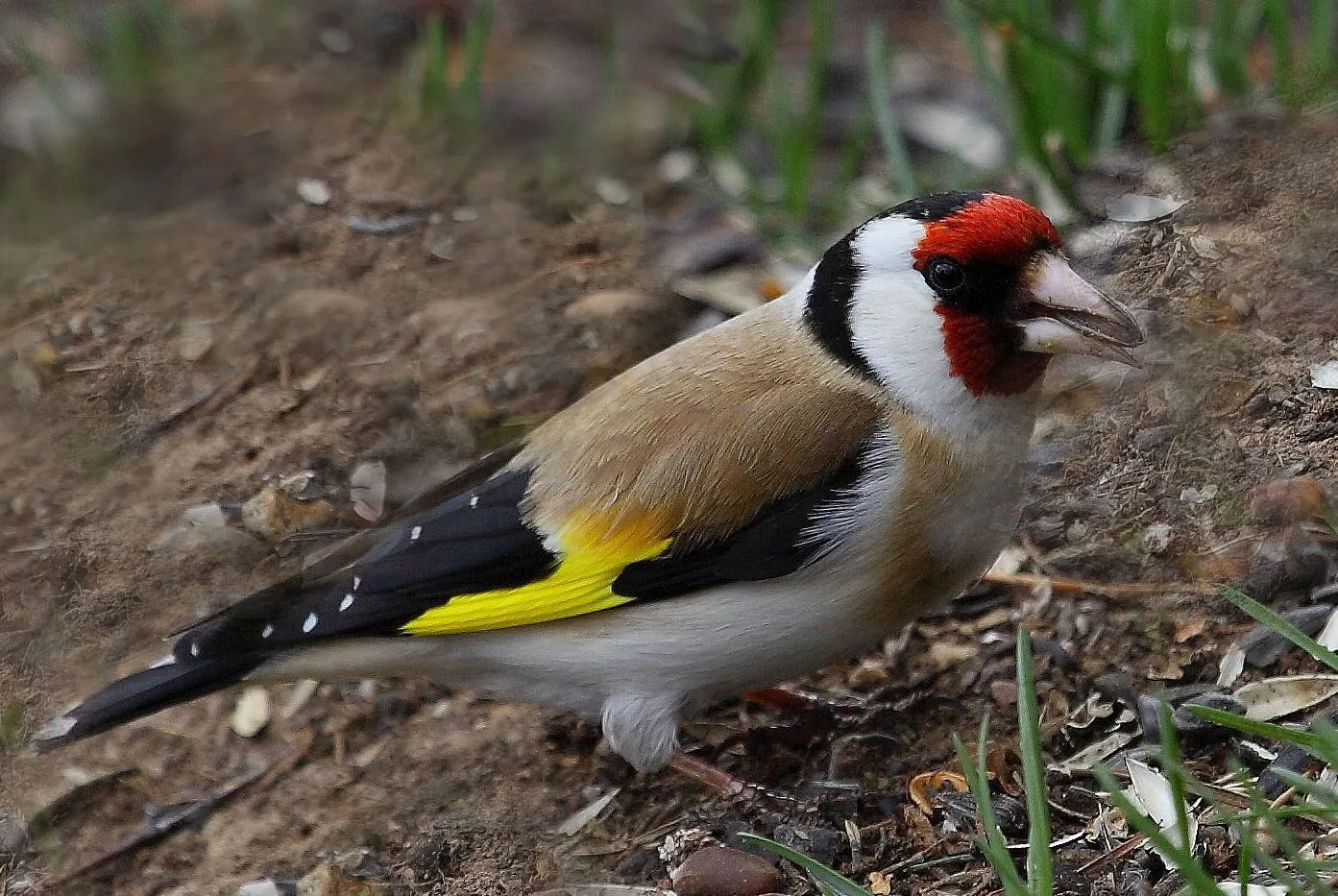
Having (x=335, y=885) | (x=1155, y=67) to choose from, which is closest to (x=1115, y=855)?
(x=335, y=885)

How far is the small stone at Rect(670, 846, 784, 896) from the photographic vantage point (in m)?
2.90

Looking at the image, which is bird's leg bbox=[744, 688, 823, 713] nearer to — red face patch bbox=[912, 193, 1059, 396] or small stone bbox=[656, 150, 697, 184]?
red face patch bbox=[912, 193, 1059, 396]

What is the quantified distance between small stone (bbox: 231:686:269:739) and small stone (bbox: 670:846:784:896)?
118 cm

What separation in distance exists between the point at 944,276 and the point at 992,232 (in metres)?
0.12

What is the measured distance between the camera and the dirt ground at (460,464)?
3.24 metres

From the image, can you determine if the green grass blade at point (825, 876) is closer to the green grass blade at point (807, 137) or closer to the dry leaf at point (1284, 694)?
the dry leaf at point (1284, 694)

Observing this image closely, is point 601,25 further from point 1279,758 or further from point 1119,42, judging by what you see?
point 1279,758

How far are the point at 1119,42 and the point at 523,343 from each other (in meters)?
1.83

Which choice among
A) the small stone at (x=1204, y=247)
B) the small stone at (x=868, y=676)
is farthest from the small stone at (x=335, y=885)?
the small stone at (x=1204, y=247)

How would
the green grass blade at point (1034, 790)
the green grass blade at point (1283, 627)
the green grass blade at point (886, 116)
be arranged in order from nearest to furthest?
the green grass blade at point (1034, 790) < the green grass blade at point (1283, 627) < the green grass blade at point (886, 116)

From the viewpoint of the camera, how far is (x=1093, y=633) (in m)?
3.36

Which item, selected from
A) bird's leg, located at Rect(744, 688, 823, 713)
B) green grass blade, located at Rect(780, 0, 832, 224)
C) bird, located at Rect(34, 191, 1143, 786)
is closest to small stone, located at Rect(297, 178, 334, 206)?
green grass blade, located at Rect(780, 0, 832, 224)

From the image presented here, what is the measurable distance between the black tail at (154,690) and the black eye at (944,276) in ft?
4.76

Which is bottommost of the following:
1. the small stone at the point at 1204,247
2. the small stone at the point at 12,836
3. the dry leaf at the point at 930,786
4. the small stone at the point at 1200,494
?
the small stone at the point at 12,836
